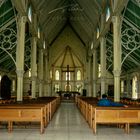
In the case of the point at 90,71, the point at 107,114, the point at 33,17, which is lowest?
the point at 107,114

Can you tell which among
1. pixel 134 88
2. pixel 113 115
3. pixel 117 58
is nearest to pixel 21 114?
Answer: pixel 113 115

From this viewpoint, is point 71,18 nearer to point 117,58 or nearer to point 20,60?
point 117,58

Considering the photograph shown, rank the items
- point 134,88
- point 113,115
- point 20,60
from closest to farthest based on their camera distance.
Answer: point 113,115 → point 20,60 → point 134,88

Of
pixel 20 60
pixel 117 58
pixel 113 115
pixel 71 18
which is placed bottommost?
pixel 113 115

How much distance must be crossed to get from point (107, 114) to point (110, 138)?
1.59 metres

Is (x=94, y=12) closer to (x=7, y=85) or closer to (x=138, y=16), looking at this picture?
(x=138, y=16)

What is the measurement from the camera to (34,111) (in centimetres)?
1247

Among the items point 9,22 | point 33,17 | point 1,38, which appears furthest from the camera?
point 33,17

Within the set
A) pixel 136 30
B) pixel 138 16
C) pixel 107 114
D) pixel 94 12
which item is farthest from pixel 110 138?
pixel 94 12

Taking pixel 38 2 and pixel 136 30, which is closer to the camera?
pixel 136 30

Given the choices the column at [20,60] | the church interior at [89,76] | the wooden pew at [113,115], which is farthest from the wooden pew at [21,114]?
the column at [20,60]

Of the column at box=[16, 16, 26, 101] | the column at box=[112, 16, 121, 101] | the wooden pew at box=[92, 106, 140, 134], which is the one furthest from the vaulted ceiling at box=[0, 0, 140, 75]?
the wooden pew at box=[92, 106, 140, 134]

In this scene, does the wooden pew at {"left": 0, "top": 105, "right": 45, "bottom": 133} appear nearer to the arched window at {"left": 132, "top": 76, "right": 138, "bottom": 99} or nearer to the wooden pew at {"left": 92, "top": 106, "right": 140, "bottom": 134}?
the wooden pew at {"left": 92, "top": 106, "right": 140, "bottom": 134}

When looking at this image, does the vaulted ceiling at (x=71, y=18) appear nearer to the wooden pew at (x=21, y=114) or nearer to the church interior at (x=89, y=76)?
the church interior at (x=89, y=76)
